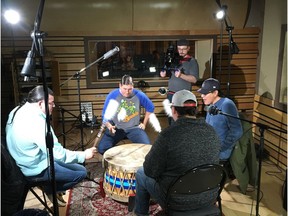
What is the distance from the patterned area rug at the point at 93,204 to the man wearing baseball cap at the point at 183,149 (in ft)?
3.02

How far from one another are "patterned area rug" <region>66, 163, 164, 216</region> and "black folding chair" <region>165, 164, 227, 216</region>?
2.86ft

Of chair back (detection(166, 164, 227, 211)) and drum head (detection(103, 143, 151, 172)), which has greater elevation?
chair back (detection(166, 164, 227, 211))

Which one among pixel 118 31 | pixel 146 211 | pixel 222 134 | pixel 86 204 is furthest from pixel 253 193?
pixel 118 31

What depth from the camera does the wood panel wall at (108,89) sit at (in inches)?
220

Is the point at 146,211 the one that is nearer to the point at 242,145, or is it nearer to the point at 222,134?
the point at 222,134

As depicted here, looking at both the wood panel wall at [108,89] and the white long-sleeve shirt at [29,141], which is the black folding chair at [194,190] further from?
the wood panel wall at [108,89]

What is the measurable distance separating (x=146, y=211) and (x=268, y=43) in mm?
3426

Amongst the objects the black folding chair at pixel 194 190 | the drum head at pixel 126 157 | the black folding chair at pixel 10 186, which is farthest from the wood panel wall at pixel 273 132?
the black folding chair at pixel 10 186

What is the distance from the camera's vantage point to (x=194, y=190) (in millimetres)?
1998

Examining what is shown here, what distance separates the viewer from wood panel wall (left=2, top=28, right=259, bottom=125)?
558 centimetres

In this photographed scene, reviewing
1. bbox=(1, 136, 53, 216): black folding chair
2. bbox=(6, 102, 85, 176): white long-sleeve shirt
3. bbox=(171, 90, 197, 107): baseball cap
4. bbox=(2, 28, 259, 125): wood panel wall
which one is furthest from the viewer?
bbox=(2, 28, 259, 125): wood panel wall

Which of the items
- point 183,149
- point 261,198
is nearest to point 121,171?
point 183,149

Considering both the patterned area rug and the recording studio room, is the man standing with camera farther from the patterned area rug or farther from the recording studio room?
the patterned area rug

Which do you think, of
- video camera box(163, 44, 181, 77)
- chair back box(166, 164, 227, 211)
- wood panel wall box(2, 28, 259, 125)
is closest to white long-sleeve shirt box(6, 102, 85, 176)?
chair back box(166, 164, 227, 211)
